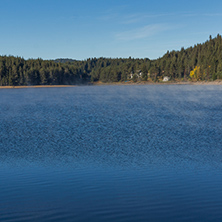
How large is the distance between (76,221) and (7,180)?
732 centimetres

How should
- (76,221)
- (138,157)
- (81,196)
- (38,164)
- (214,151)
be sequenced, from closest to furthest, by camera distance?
1. (76,221)
2. (81,196)
3. (38,164)
4. (138,157)
5. (214,151)

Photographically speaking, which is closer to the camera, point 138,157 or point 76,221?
point 76,221

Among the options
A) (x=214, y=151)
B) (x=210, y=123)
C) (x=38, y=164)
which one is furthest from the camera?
(x=210, y=123)

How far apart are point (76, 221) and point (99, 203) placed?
78.6 inches

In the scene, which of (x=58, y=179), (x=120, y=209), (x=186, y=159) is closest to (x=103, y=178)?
(x=58, y=179)

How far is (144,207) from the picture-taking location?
44.8 feet

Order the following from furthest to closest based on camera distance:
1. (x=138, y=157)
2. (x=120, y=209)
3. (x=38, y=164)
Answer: (x=138, y=157), (x=38, y=164), (x=120, y=209)

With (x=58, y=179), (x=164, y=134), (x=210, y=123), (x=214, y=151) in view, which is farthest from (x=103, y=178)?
(x=210, y=123)

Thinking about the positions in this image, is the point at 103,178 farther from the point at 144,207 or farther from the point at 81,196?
the point at 144,207

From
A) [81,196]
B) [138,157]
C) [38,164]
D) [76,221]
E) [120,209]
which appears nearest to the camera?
[76,221]

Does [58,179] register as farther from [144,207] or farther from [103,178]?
[144,207]

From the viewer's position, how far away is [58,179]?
17828 millimetres

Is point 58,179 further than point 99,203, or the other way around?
point 58,179

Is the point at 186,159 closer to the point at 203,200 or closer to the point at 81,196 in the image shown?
the point at 203,200
